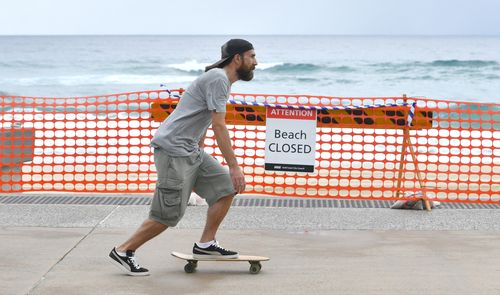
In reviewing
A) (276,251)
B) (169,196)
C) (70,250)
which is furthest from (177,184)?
(70,250)

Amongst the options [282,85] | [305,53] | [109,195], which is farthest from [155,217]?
[305,53]

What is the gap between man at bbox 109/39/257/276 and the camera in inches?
207

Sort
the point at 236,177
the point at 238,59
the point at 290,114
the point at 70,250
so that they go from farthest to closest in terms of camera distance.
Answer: the point at 290,114 → the point at 70,250 → the point at 238,59 → the point at 236,177

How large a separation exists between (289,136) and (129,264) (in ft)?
10.5

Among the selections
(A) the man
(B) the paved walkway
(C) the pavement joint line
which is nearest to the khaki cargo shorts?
(A) the man

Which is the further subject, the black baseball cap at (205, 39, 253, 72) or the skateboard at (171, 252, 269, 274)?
the skateboard at (171, 252, 269, 274)

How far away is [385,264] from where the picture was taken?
5.88m

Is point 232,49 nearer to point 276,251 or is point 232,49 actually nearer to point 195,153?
point 195,153

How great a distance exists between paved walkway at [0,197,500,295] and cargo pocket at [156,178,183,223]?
1.50 feet

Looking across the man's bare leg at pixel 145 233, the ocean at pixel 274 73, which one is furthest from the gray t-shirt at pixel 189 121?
the ocean at pixel 274 73

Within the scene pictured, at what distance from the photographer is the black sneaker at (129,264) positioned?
5523 millimetres

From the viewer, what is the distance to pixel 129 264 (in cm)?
552

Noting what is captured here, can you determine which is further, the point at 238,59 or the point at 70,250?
the point at 70,250

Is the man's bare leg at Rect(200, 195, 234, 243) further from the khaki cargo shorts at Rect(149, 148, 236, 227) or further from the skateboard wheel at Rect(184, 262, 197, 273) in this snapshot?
the skateboard wheel at Rect(184, 262, 197, 273)
